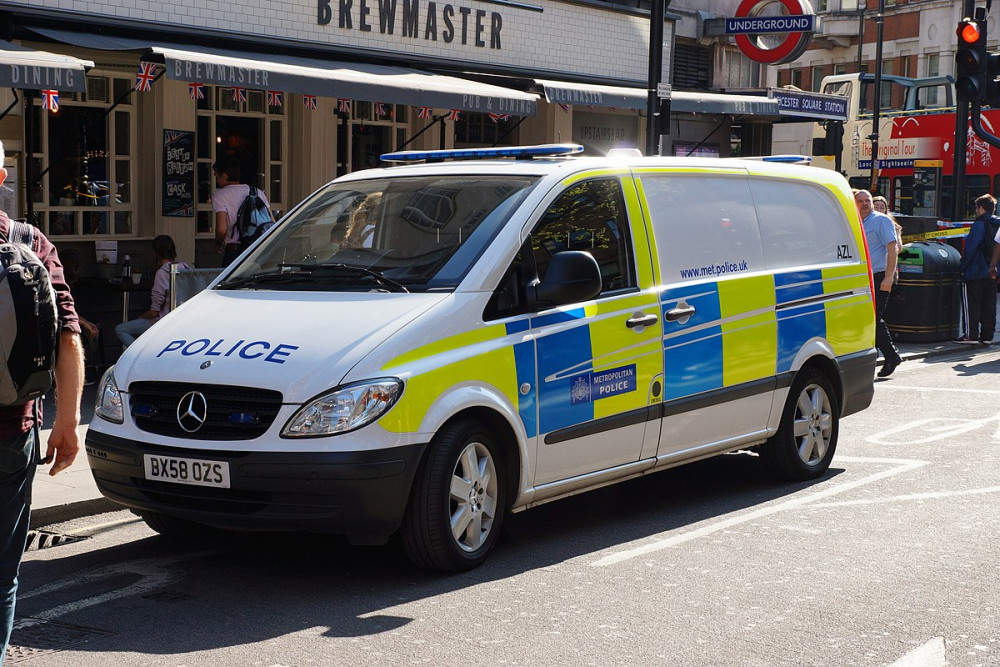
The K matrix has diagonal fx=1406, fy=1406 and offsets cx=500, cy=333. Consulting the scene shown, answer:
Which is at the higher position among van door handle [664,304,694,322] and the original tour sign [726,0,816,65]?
the original tour sign [726,0,816,65]

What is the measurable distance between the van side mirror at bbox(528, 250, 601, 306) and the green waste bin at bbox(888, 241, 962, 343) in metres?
10.9

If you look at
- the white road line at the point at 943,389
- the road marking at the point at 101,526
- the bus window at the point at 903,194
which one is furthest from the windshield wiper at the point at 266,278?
the bus window at the point at 903,194

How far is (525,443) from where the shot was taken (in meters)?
6.23

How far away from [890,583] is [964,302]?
11.8m

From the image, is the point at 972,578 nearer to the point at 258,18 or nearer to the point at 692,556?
the point at 692,556

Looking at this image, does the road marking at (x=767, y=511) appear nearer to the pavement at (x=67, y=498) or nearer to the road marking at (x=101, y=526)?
the road marking at (x=101, y=526)

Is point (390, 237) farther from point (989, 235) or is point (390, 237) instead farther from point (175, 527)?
point (989, 235)

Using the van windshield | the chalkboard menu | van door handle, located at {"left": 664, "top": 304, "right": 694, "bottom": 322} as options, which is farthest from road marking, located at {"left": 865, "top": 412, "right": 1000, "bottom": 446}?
the chalkboard menu

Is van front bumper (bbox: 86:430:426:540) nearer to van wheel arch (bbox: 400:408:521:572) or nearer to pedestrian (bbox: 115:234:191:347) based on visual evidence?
van wheel arch (bbox: 400:408:521:572)

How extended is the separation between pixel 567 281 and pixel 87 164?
8.75 metres

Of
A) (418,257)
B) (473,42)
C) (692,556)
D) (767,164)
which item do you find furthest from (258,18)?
(692,556)

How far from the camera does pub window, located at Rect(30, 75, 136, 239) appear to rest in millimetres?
13289

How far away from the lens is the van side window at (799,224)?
8.11 m

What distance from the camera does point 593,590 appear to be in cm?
579
